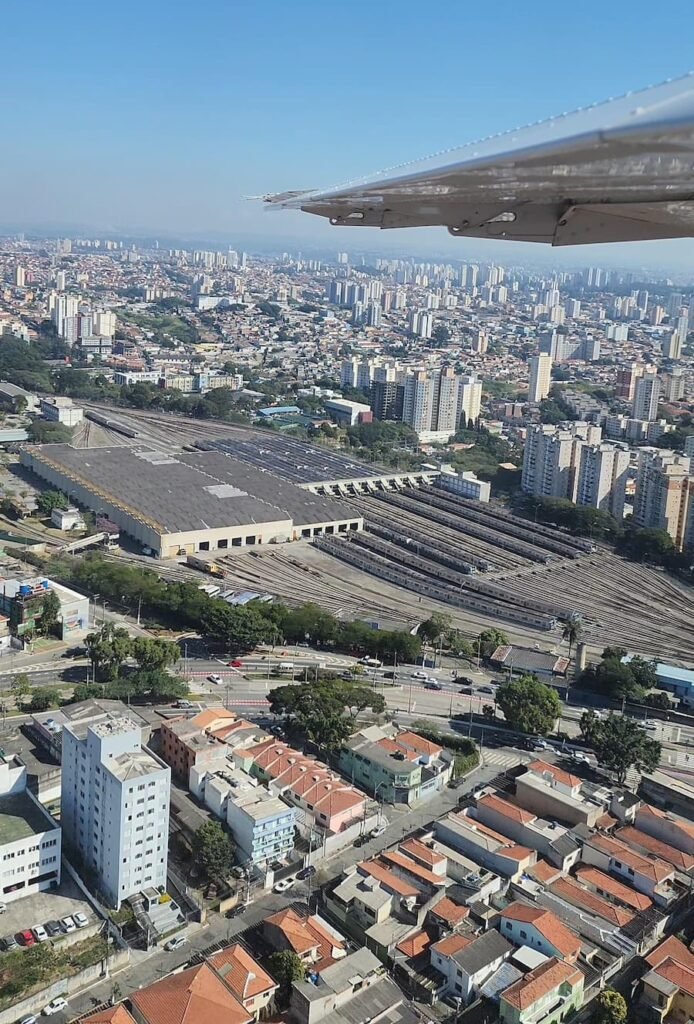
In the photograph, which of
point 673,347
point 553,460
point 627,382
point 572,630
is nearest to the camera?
point 572,630

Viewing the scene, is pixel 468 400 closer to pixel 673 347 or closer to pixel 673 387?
pixel 673 387

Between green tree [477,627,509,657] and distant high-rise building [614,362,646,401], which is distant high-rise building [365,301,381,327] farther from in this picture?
green tree [477,627,509,657]

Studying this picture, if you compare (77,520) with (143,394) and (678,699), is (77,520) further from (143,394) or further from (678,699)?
(143,394)

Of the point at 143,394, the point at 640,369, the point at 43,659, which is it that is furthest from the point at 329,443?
the point at 43,659

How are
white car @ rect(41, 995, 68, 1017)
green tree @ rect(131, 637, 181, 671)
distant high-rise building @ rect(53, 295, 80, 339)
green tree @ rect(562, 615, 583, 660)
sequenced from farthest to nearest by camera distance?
1. distant high-rise building @ rect(53, 295, 80, 339)
2. green tree @ rect(562, 615, 583, 660)
3. green tree @ rect(131, 637, 181, 671)
4. white car @ rect(41, 995, 68, 1017)

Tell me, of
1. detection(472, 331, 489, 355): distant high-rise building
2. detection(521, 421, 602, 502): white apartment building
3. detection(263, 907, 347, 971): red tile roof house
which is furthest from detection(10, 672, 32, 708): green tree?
detection(472, 331, 489, 355): distant high-rise building

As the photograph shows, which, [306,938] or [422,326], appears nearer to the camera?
[306,938]

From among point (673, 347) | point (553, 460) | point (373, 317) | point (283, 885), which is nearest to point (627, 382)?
point (673, 347)
